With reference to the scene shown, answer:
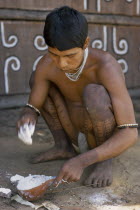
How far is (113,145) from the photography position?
1967mm

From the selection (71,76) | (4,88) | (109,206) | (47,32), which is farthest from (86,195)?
(4,88)

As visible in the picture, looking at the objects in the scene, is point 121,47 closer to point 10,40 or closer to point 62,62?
point 10,40

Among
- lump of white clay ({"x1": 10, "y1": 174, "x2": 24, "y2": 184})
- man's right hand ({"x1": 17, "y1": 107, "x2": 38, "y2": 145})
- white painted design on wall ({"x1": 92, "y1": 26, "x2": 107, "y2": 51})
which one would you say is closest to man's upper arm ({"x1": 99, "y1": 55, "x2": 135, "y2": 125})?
man's right hand ({"x1": 17, "y1": 107, "x2": 38, "y2": 145})

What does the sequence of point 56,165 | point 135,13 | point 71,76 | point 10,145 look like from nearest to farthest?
point 71,76 → point 56,165 → point 10,145 → point 135,13

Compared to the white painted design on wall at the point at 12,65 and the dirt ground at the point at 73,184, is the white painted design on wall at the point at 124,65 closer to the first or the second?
the white painted design on wall at the point at 12,65

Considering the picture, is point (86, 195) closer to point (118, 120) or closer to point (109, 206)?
point (109, 206)

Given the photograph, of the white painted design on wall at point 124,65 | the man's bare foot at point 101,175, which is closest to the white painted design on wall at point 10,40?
the white painted design on wall at point 124,65

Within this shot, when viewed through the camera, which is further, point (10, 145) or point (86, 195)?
point (10, 145)

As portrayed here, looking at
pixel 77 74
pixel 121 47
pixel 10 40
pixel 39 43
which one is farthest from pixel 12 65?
pixel 77 74

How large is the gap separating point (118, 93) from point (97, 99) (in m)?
0.13

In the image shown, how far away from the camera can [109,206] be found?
1.83 metres

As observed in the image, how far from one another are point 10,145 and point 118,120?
43.9 inches

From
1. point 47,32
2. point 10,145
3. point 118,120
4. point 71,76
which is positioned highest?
point 47,32

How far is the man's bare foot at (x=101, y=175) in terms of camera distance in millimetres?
2066
